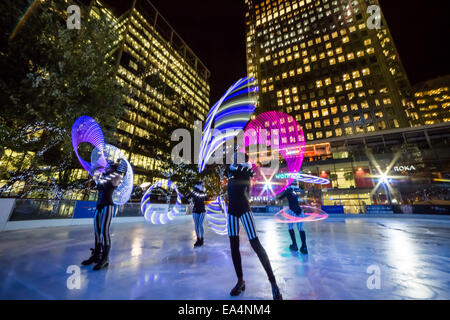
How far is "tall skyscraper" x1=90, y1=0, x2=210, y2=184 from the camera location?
51.1 meters

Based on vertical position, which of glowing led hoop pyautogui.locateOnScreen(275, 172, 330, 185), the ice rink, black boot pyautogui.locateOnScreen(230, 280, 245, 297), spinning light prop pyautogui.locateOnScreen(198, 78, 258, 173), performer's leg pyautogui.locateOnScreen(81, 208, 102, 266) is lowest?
the ice rink

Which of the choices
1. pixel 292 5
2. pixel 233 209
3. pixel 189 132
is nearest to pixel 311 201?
pixel 189 132

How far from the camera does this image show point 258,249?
10.2 feet

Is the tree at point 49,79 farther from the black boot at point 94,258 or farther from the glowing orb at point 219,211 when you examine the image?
the glowing orb at point 219,211

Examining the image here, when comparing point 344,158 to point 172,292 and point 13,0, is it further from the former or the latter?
point 13,0

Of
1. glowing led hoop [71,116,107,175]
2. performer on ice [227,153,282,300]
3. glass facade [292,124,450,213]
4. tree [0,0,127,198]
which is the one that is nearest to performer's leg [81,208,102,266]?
glowing led hoop [71,116,107,175]

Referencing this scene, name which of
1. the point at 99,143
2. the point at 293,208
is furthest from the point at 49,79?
the point at 293,208

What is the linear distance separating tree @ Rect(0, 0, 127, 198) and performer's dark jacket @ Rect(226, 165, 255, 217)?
1095cm

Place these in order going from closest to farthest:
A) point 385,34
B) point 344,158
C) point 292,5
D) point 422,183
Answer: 1. point 422,183
2. point 344,158
3. point 385,34
4. point 292,5

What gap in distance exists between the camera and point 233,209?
3.49 meters

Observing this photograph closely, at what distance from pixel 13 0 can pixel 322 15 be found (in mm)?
107979

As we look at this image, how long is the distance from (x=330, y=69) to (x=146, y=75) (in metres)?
70.8

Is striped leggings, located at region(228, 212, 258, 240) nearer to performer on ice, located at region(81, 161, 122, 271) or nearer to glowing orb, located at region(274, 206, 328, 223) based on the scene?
performer on ice, located at region(81, 161, 122, 271)

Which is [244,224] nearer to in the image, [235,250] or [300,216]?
[235,250]
